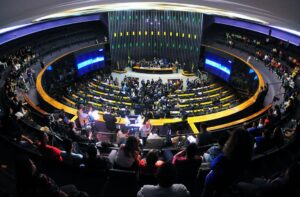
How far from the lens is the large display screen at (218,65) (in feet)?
67.0

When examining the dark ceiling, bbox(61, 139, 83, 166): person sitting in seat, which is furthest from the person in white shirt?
the dark ceiling

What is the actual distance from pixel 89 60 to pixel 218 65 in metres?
10.6

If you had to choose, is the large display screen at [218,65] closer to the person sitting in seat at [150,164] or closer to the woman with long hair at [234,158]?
the person sitting in seat at [150,164]

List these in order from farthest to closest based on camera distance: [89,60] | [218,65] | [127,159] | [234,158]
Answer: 1. [89,60]
2. [218,65]
3. [127,159]
4. [234,158]

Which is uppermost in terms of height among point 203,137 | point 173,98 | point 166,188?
point 173,98

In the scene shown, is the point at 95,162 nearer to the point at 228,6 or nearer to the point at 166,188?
the point at 166,188

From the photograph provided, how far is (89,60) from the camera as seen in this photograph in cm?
2178

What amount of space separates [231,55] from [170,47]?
6007 millimetres

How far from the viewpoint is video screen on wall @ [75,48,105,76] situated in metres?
20.8

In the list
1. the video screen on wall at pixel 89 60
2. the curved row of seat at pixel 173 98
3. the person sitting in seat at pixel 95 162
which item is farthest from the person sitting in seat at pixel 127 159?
the video screen on wall at pixel 89 60

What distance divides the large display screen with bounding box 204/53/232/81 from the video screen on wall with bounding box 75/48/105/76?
29.8 feet

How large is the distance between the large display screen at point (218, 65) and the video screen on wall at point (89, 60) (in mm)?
9075

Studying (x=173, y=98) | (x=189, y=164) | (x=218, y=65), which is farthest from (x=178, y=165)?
(x=218, y=65)

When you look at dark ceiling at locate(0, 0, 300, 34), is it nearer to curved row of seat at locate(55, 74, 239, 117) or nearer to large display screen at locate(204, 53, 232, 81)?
curved row of seat at locate(55, 74, 239, 117)
